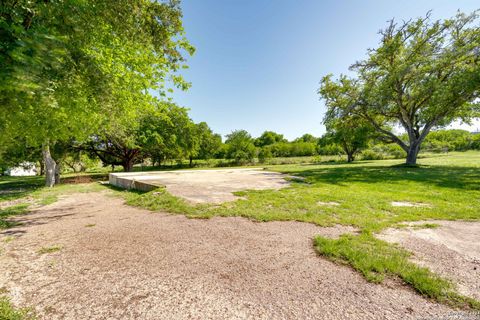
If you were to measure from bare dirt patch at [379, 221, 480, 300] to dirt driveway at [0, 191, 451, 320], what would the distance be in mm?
793

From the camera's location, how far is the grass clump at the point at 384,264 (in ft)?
6.88

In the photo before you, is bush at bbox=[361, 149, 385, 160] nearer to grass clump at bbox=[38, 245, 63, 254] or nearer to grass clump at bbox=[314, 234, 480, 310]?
grass clump at bbox=[314, 234, 480, 310]

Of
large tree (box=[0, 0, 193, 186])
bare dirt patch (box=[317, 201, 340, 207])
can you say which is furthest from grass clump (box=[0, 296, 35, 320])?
bare dirt patch (box=[317, 201, 340, 207])

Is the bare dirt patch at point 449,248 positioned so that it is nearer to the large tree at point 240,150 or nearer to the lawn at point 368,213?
the lawn at point 368,213

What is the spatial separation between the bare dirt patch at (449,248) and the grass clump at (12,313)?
4640mm

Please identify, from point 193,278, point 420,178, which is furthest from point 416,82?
point 193,278

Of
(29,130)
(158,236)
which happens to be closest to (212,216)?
(158,236)

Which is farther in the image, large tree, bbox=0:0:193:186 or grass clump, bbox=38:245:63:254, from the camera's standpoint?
grass clump, bbox=38:245:63:254

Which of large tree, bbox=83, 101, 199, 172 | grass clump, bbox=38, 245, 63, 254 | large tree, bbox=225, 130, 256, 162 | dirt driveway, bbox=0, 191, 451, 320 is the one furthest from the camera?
large tree, bbox=225, 130, 256, 162

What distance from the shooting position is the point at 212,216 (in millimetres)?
5117

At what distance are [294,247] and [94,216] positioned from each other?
578 centimetres

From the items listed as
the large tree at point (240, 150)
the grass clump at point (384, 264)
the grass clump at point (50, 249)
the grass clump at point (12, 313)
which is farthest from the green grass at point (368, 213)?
the large tree at point (240, 150)

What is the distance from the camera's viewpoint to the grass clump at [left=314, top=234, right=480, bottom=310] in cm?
210

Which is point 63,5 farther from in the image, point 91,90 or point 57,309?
point 57,309
